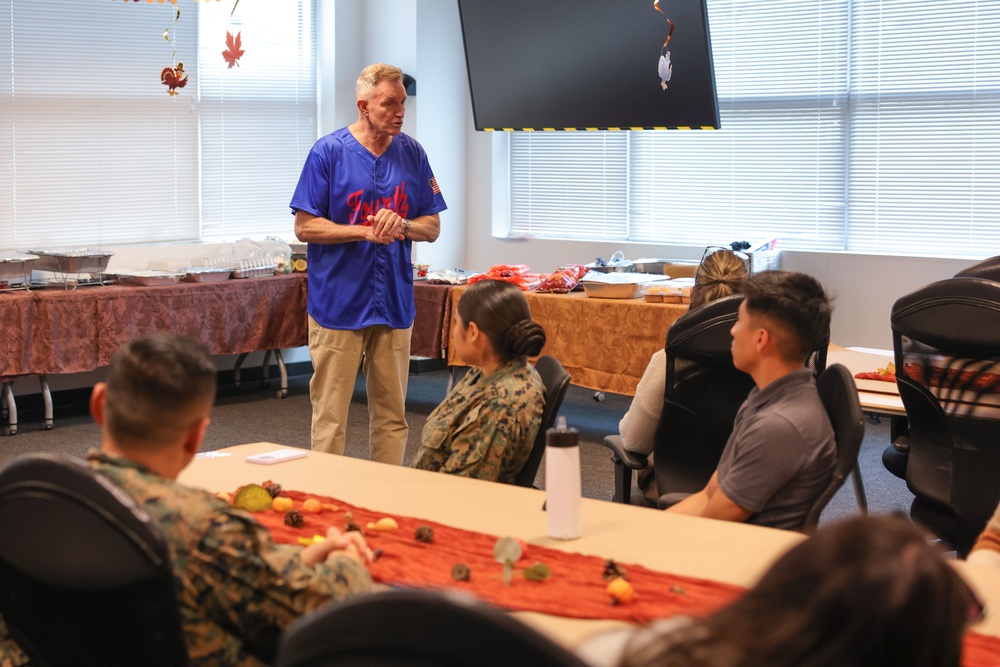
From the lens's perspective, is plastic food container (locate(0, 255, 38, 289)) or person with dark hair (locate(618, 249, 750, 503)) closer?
person with dark hair (locate(618, 249, 750, 503))

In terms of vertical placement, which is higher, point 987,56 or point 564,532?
point 987,56

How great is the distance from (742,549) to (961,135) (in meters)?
4.77

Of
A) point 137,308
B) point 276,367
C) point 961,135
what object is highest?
point 961,135

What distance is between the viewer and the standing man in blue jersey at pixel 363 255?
13.7ft

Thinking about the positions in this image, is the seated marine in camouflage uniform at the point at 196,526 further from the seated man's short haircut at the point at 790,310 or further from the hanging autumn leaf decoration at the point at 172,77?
the hanging autumn leaf decoration at the point at 172,77

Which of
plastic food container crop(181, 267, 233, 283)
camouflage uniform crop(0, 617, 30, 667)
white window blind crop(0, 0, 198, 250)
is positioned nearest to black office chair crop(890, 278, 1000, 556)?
camouflage uniform crop(0, 617, 30, 667)


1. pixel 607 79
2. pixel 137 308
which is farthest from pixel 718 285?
pixel 137 308

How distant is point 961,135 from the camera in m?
6.05

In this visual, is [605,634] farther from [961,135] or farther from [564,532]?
[961,135]

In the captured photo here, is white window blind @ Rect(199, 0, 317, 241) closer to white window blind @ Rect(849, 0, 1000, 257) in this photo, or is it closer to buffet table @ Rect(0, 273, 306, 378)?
buffet table @ Rect(0, 273, 306, 378)

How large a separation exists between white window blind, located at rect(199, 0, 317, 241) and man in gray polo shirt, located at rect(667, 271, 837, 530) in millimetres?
5555

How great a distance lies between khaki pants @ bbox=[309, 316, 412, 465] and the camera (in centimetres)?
426

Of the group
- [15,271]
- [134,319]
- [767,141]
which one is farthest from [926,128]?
[15,271]

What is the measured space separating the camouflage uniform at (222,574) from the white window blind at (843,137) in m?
5.35
